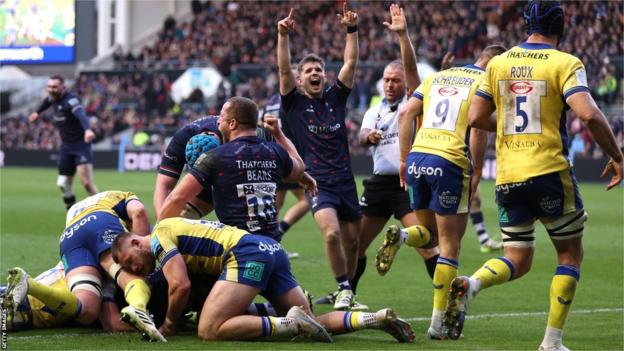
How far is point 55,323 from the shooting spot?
832 centimetres

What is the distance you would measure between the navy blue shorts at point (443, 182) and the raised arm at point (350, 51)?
1.88 meters

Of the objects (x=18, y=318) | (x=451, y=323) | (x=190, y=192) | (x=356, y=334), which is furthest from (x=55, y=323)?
(x=451, y=323)

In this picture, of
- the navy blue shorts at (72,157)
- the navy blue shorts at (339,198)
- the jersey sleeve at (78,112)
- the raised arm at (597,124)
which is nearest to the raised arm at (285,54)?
the navy blue shorts at (339,198)

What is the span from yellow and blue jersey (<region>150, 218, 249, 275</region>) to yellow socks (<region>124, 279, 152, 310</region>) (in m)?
0.23

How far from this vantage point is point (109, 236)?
8.60 metres

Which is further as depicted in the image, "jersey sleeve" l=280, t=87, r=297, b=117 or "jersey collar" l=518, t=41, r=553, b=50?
"jersey sleeve" l=280, t=87, r=297, b=117

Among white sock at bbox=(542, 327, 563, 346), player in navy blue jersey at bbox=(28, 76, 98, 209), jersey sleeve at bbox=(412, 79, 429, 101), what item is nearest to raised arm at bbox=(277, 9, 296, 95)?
jersey sleeve at bbox=(412, 79, 429, 101)

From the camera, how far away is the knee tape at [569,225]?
24.3 ft

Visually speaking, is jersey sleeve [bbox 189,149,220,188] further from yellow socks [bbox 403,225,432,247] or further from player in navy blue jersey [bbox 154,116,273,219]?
yellow socks [bbox 403,225,432,247]

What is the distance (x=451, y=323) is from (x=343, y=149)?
10.1ft

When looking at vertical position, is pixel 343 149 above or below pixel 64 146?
above

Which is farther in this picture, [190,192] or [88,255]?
[88,255]

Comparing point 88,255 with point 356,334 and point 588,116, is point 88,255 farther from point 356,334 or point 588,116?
point 588,116

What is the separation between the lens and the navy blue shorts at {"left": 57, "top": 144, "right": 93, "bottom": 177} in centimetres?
1994
